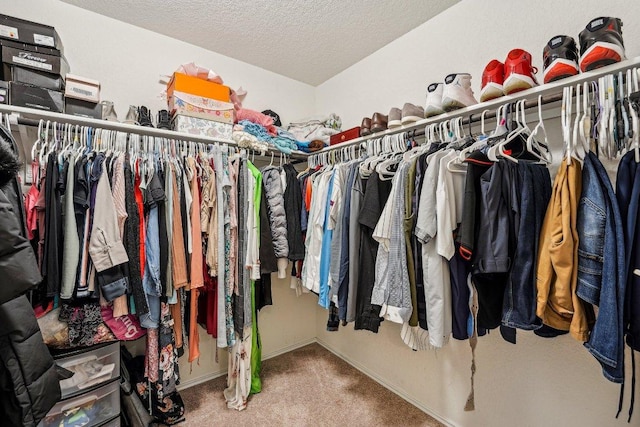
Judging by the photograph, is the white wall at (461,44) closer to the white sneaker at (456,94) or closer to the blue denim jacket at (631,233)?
the white sneaker at (456,94)

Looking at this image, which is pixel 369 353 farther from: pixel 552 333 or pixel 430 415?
pixel 552 333

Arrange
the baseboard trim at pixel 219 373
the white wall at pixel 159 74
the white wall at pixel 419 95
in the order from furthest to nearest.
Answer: the baseboard trim at pixel 219 373, the white wall at pixel 159 74, the white wall at pixel 419 95

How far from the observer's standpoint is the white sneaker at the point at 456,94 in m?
1.25

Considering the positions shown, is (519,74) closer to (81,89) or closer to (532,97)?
(532,97)

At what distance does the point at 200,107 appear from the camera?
1.78m

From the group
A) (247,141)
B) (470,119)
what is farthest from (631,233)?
(247,141)

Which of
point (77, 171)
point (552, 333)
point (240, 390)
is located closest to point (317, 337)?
point (240, 390)

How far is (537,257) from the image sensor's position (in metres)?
0.94

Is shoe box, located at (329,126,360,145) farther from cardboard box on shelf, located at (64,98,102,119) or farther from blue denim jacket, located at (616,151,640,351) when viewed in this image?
cardboard box on shelf, located at (64,98,102,119)

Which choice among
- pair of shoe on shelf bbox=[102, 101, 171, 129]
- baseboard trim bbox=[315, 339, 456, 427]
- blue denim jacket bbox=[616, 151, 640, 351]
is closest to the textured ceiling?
pair of shoe on shelf bbox=[102, 101, 171, 129]

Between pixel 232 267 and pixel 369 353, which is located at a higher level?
pixel 232 267

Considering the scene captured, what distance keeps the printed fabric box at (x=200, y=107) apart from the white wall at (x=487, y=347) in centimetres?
109

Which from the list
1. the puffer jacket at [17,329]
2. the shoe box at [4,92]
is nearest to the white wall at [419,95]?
the shoe box at [4,92]

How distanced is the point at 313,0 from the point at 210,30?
2.59ft
